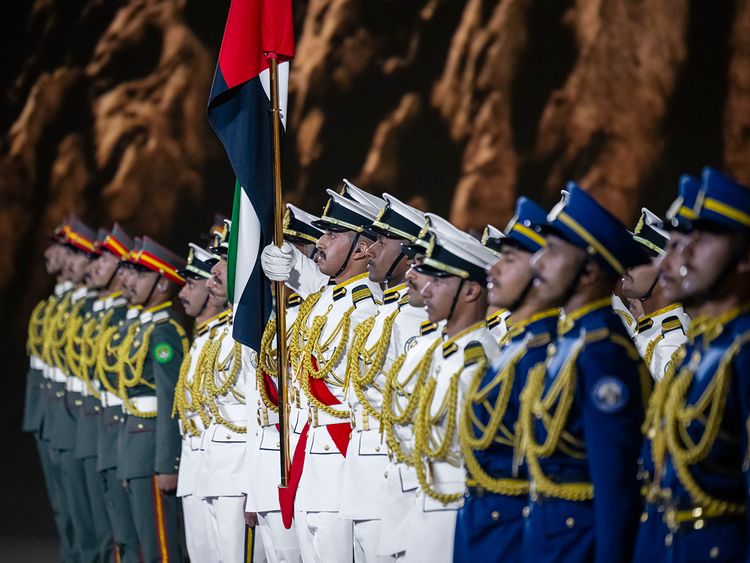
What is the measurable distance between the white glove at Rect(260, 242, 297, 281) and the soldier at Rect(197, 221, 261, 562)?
2.32 ft

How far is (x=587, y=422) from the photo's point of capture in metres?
3.00

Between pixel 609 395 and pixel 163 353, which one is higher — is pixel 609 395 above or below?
below

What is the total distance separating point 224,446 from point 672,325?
2.10 m

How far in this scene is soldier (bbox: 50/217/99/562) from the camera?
25.5ft

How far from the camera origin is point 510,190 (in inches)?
366

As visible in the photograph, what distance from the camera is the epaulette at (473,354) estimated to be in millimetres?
3795

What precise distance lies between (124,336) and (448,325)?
3260 millimetres

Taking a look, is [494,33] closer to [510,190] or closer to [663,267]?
[510,190]

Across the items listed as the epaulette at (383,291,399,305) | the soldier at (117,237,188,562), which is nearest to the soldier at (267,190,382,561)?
the epaulette at (383,291,399,305)

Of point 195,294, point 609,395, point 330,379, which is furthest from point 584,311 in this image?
point 195,294

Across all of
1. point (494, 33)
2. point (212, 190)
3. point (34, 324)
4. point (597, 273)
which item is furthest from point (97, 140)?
point (597, 273)

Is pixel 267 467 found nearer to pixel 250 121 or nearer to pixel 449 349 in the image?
pixel 250 121

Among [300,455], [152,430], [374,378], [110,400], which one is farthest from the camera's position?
[110,400]

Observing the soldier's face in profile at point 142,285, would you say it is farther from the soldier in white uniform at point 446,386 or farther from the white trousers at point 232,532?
the soldier in white uniform at point 446,386
